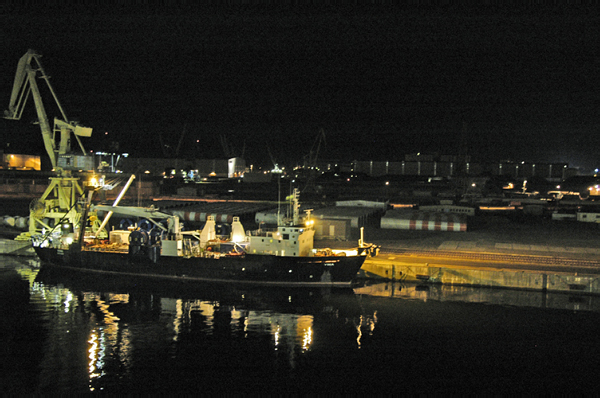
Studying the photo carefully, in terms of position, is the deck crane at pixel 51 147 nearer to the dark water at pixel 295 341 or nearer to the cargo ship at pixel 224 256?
the cargo ship at pixel 224 256

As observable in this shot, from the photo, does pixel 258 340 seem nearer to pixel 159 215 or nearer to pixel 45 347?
pixel 45 347

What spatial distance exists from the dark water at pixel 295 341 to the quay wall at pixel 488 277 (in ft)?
3.21

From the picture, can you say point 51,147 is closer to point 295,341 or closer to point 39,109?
point 39,109

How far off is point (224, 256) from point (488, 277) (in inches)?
674

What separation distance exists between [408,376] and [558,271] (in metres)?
17.0

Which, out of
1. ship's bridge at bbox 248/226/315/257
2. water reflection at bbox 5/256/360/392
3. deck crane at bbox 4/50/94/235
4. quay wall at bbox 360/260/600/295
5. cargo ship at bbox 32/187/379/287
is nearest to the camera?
water reflection at bbox 5/256/360/392

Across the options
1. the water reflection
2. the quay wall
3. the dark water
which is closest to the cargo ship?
the water reflection

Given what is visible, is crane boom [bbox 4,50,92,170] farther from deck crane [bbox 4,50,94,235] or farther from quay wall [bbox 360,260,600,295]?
quay wall [bbox 360,260,600,295]

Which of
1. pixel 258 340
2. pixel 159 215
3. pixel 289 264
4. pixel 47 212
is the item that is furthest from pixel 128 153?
pixel 258 340

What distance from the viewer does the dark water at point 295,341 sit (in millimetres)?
17234

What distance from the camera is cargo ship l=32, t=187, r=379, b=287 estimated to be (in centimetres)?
2973

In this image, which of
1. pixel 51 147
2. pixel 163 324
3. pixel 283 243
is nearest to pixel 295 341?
pixel 163 324

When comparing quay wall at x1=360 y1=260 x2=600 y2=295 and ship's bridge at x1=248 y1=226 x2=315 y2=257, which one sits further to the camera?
ship's bridge at x1=248 y1=226 x2=315 y2=257

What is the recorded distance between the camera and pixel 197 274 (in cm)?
3109
